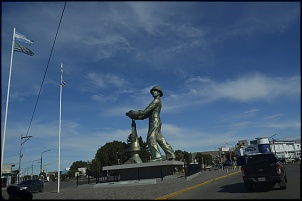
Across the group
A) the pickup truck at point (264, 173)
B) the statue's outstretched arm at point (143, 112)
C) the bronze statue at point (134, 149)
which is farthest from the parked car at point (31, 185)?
the pickup truck at point (264, 173)

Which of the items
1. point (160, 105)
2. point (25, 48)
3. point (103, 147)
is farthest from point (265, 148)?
point (25, 48)

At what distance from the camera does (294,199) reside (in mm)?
8609

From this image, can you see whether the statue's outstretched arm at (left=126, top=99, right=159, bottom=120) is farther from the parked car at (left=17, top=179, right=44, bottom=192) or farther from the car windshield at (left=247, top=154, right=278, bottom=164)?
the car windshield at (left=247, top=154, right=278, bottom=164)

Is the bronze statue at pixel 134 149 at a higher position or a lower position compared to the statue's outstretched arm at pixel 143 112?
lower

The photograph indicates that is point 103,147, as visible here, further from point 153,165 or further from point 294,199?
point 294,199

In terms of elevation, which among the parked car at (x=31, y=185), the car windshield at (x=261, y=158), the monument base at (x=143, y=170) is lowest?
the parked car at (x=31, y=185)

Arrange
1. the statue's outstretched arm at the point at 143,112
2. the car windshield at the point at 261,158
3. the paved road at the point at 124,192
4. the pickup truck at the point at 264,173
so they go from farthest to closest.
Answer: the statue's outstretched arm at the point at 143,112 → the car windshield at the point at 261,158 → the paved road at the point at 124,192 → the pickup truck at the point at 264,173

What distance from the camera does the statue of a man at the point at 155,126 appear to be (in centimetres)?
2455

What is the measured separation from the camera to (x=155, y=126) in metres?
25.0

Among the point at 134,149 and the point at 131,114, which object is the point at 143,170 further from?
the point at 131,114

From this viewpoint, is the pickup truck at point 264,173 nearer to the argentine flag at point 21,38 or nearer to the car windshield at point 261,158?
the car windshield at point 261,158

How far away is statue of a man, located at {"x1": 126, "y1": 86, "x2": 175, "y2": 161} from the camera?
2455 cm

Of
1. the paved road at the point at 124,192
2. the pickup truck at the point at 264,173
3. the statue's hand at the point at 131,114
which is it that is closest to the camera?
the pickup truck at the point at 264,173

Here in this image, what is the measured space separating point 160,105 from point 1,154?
15.3 m
